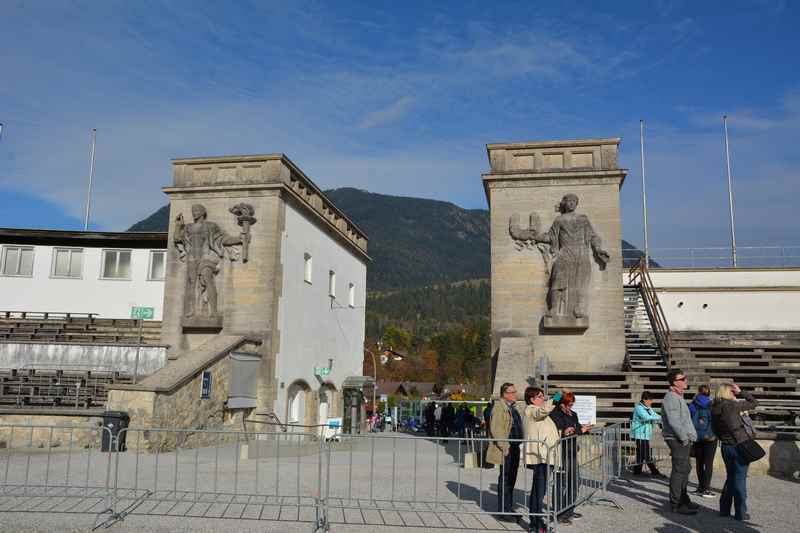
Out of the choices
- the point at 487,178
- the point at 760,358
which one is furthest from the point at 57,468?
the point at 760,358

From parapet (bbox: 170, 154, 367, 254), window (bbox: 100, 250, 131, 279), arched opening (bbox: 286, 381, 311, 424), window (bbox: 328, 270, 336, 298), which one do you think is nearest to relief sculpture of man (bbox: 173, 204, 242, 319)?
parapet (bbox: 170, 154, 367, 254)

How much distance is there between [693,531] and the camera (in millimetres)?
8461

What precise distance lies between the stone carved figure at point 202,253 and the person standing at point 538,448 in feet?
47.6

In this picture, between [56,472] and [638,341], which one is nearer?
[56,472]

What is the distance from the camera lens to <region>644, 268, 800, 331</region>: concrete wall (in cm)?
2719

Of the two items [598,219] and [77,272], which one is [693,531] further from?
[77,272]

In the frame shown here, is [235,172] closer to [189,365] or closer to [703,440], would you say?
[189,365]

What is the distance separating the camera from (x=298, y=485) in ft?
32.2

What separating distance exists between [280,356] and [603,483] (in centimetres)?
1372

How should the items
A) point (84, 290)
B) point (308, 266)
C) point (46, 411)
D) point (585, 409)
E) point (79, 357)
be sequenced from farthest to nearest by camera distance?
1. point (84, 290)
2. point (308, 266)
3. point (79, 357)
4. point (46, 411)
5. point (585, 409)

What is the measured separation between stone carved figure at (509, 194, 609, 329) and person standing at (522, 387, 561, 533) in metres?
10.9

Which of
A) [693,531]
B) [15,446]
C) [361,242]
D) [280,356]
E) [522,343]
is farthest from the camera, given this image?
[361,242]

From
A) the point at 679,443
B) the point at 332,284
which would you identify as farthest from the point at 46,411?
the point at 332,284

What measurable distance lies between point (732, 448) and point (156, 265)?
21.7m
